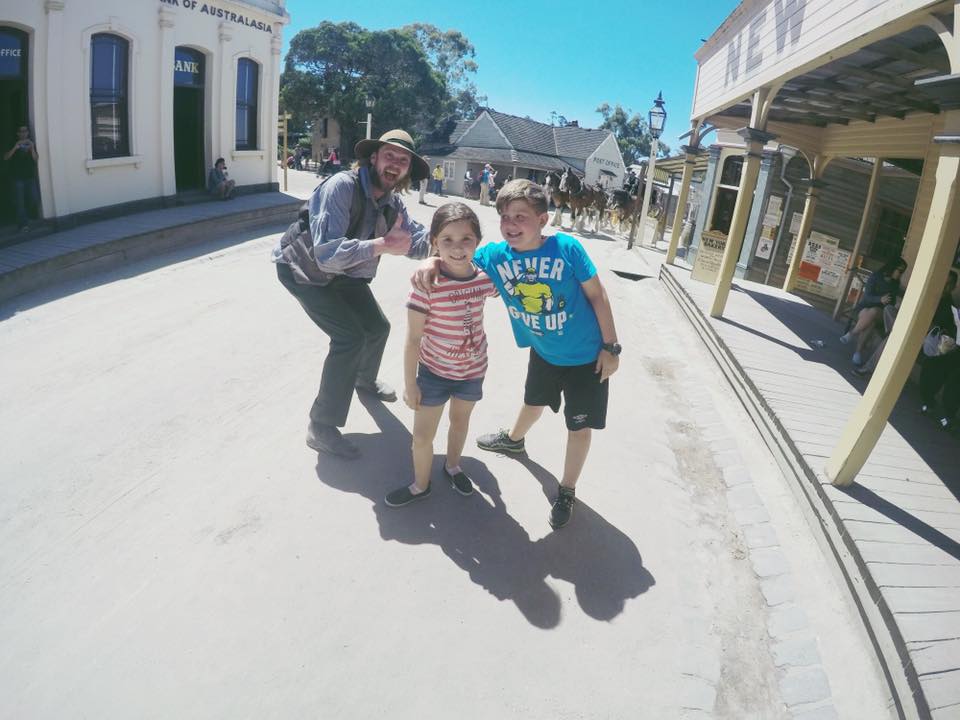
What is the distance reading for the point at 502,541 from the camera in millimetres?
3004

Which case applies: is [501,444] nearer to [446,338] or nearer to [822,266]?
[446,338]

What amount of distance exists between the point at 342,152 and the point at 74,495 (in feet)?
133

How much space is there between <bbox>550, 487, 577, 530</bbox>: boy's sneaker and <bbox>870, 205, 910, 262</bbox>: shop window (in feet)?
31.5

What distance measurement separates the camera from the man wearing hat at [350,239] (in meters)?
3.31

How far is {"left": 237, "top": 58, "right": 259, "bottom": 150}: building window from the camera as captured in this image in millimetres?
13336

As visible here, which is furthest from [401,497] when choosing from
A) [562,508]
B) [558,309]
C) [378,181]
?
[378,181]

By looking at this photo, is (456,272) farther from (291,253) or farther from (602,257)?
(602,257)

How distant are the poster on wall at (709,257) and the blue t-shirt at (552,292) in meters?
8.08

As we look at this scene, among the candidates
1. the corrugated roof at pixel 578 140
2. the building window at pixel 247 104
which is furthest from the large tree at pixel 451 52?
the building window at pixel 247 104

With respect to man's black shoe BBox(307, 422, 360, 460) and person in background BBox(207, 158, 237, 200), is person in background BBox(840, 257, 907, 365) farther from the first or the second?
person in background BBox(207, 158, 237, 200)

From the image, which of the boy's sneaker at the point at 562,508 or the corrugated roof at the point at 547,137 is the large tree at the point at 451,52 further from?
the boy's sneaker at the point at 562,508

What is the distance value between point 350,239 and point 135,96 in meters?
9.51

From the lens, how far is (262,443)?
365cm

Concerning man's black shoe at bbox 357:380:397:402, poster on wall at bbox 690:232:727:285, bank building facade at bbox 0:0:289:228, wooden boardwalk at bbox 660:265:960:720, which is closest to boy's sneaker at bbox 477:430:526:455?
man's black shoe at bbox 357:380:397:402
